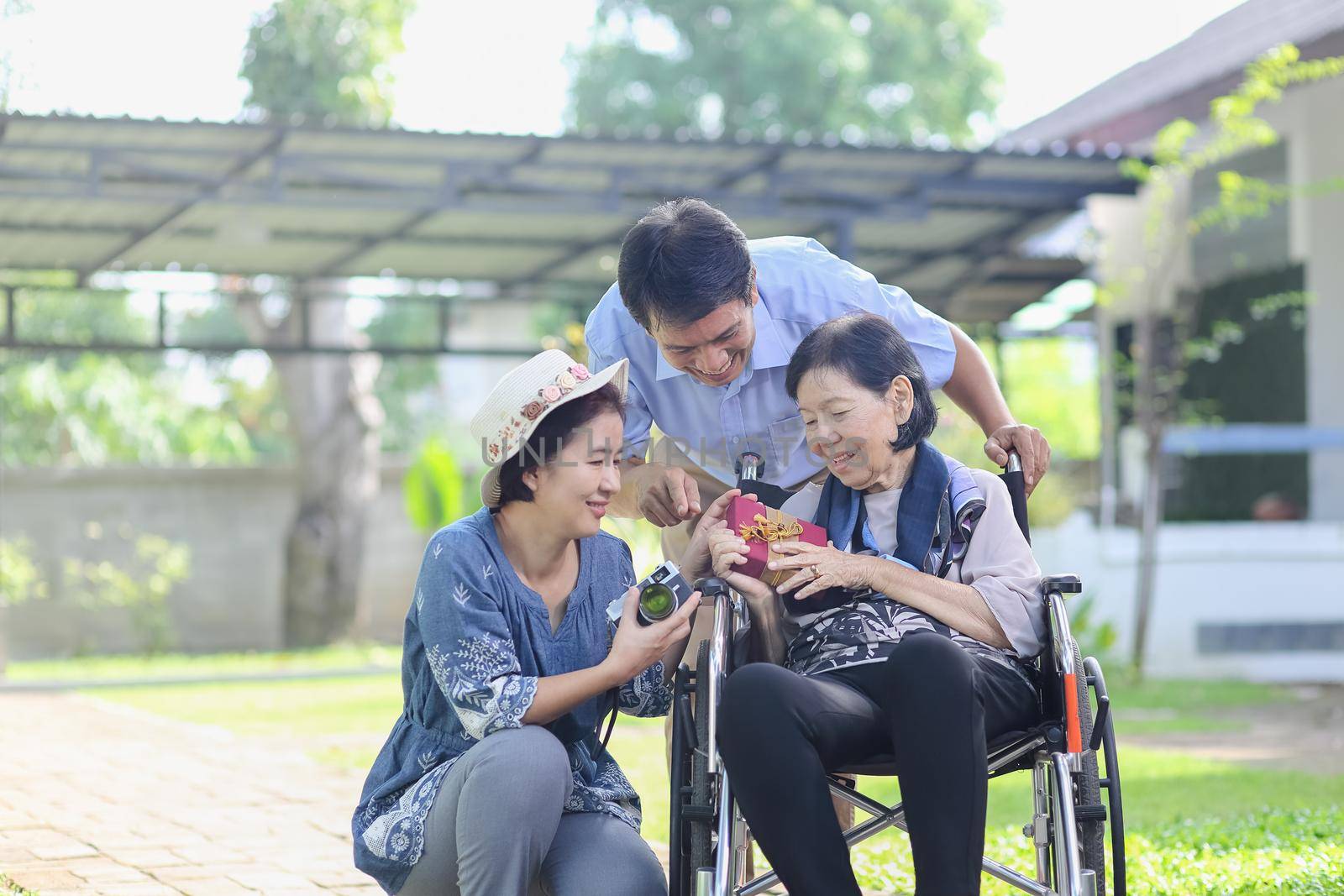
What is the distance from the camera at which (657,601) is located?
270 cm

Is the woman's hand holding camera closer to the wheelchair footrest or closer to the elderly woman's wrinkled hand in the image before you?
the elderly woman's wrinkled hand

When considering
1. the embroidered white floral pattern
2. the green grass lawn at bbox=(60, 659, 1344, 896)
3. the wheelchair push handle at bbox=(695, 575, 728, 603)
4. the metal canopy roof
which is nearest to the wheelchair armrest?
the wheelchair push handle at bbox=(695, 575, 728, 603)

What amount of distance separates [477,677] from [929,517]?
36.3 inches

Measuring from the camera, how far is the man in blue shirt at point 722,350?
9.91ft

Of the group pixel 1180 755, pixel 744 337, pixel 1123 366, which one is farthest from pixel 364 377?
pixel 744 337

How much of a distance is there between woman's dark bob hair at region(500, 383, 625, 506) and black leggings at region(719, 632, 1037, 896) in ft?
1.59

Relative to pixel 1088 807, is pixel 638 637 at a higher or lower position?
higher

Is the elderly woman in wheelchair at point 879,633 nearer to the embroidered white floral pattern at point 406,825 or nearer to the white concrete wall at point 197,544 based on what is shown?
the embroidered white floral pattern at point 406,825

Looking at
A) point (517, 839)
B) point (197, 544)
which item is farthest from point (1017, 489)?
point (197, 544)

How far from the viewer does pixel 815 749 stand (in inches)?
102

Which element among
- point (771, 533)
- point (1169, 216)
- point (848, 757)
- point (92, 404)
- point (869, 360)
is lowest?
point (848, 757)

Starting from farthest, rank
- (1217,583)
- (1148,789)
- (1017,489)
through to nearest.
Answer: (1217,583) → (1148,789) → (1017,489)

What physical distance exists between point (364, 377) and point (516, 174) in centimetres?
543

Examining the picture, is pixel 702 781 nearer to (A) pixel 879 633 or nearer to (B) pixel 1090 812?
(A) pixel 879 633
